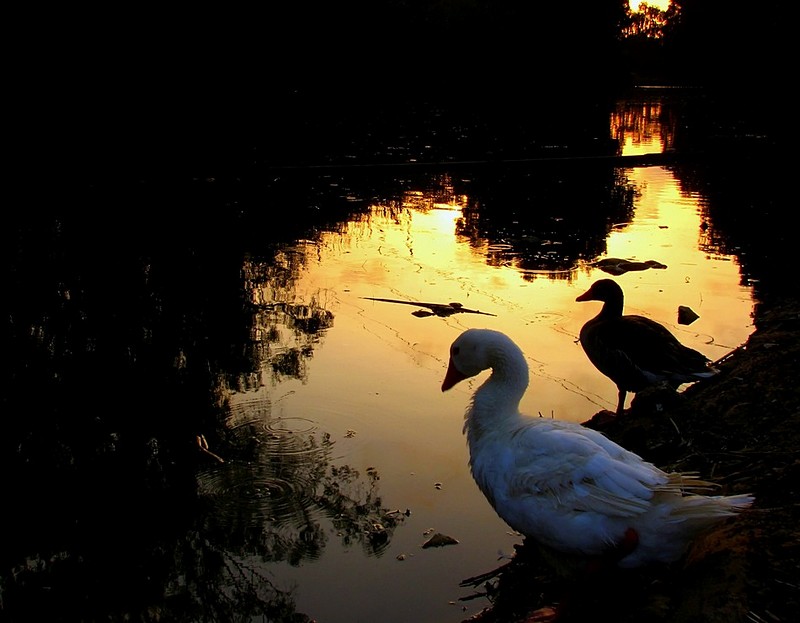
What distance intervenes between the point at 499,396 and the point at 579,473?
804 mm

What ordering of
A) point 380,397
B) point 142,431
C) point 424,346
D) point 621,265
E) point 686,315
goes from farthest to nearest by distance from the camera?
point 621,265 → point 686,315 → point 424,346 → point 380,397 → point 142,431

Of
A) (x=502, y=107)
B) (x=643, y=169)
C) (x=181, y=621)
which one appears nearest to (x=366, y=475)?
(x=181, y=621)

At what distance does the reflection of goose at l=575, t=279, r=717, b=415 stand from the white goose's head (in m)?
1.95

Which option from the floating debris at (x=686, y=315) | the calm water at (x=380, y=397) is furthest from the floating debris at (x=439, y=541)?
the floating debris at (x=686, y=315)

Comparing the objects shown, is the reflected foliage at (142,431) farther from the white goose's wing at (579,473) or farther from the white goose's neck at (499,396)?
the white goose's wing at (579,473)

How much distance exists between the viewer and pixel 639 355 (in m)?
6.28

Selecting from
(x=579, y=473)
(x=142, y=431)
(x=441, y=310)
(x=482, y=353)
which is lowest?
(x=142, y=431)

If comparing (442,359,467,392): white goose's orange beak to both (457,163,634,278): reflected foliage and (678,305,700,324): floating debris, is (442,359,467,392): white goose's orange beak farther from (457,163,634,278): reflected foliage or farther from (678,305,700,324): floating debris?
(457,163,634,278): reflected foliage

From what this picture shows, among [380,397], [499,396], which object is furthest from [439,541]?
[380,397]

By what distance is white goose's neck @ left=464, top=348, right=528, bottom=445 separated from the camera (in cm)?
435

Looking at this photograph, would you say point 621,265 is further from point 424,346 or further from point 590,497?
point 590,497

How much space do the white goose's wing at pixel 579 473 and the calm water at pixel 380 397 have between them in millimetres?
1102

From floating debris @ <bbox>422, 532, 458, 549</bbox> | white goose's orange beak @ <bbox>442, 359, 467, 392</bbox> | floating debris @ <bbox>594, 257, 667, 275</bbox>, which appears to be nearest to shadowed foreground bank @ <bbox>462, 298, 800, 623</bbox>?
floating debris @ <bbox>422, 532, 458, 549</bbox>

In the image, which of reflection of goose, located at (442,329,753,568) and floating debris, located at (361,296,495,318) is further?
floating debris, located at (361,296,495,318)
